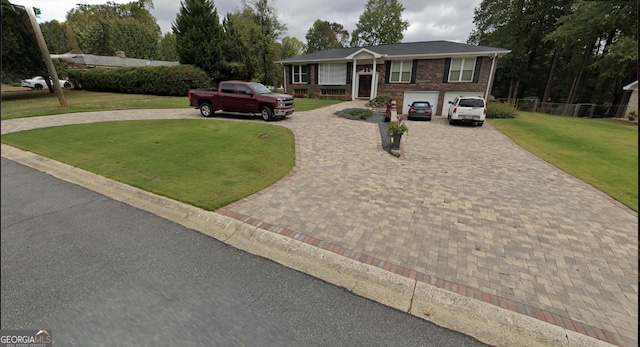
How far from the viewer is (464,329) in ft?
9.20

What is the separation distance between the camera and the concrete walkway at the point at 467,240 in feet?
9.72

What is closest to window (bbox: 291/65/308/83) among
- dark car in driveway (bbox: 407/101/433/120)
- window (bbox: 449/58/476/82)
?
window (bbox: 449/58/476/82)

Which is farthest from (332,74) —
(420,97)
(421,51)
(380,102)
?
(420,97)

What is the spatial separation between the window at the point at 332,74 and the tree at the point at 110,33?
42.0m

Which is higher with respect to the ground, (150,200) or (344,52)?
(344,52)

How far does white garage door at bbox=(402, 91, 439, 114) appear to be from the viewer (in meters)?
21.9

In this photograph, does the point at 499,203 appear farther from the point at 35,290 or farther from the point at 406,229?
the point at 35,290

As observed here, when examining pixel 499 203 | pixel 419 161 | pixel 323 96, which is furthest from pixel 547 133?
pixel 323 96

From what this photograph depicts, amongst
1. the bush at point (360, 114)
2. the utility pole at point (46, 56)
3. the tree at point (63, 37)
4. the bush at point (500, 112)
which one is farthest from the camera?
the tree at point (63, 37)

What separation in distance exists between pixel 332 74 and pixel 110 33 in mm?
Result: 45832

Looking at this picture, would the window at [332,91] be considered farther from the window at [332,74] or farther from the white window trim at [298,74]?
the white window trim at [298,74]

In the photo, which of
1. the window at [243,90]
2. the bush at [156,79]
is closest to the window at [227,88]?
the window at [243,90]

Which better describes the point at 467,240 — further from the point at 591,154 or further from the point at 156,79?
the point at 156,79

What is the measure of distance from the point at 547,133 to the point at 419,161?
31.3 feet
